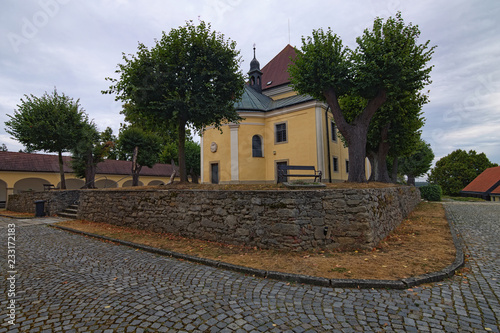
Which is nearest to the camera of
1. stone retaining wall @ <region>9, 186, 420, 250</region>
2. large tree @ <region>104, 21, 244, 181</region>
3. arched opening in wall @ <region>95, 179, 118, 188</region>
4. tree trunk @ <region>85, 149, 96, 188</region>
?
stone retaining wall @ <region>9, 186, 420, 250</region>

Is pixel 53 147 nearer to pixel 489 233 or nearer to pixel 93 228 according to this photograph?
pixel 93 228

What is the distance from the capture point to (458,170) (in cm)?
4847

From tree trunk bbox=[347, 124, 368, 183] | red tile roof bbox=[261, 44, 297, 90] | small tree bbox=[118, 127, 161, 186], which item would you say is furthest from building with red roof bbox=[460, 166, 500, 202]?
small tree bbox=[118, 127, 161, 186]

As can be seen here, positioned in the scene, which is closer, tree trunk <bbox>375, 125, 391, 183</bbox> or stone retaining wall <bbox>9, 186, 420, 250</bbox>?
stone retaining wall <bbox>9, 186, 420, 250</bbox>

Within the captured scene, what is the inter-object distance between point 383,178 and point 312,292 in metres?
16.4

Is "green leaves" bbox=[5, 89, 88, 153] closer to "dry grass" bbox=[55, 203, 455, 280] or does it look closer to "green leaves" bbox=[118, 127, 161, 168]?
"green leaves" bbox=[118, 127, 161, 168]

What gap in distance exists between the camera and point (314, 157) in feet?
62.1

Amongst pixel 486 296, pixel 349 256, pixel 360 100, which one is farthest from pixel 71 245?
pixel 360 100

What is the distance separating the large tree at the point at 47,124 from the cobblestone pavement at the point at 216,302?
1509cm

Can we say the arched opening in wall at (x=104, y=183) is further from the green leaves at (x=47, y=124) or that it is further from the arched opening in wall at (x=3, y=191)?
the green leaves at (x=47, y=124)

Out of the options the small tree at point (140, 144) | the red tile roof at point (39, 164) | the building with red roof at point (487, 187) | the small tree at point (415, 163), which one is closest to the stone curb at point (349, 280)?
the small tree at point (140, 144)

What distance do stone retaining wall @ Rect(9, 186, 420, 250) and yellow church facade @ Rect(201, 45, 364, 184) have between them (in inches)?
423

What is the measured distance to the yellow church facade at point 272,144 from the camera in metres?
19.2

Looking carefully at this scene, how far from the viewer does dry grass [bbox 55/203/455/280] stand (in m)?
5.09
